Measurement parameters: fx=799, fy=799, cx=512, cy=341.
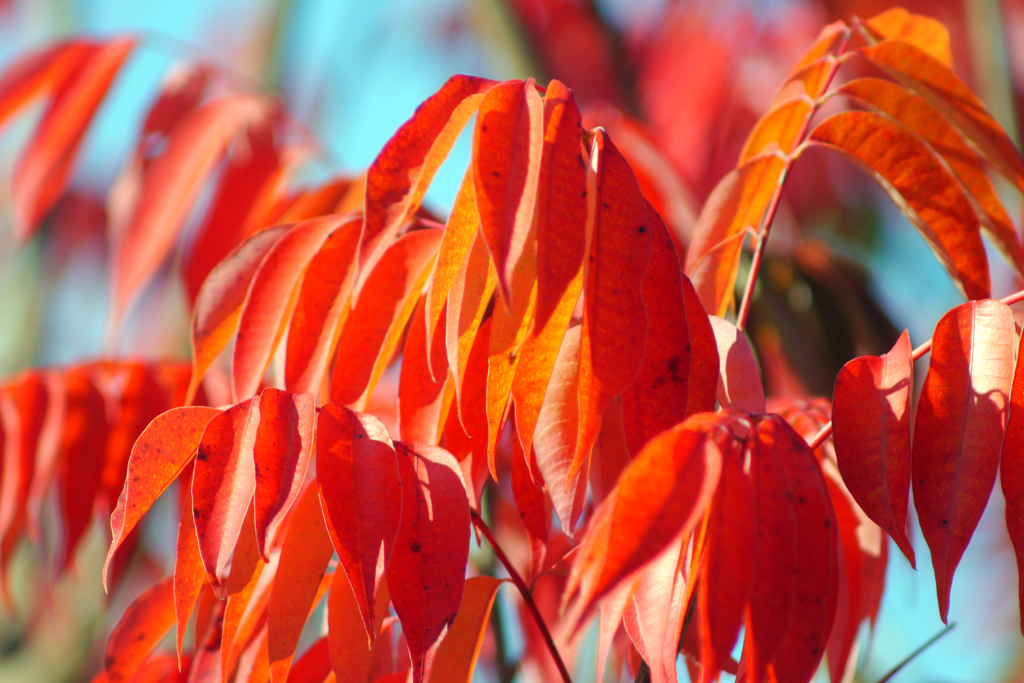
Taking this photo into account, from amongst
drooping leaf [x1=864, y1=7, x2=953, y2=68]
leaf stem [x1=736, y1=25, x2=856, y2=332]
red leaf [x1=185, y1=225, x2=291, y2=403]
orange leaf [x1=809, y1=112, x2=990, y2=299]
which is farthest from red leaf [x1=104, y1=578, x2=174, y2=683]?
drooping leaf [x1=864, y1=7, x2=953, y2=68]

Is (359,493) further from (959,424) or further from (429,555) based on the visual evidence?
(959,424)

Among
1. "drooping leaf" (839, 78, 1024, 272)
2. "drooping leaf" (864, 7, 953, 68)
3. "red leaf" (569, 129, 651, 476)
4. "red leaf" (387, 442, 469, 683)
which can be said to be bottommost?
"red leaf" (387, 442, 469, 683)

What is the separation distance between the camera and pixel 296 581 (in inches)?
20.7

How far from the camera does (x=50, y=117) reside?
1.06 metres

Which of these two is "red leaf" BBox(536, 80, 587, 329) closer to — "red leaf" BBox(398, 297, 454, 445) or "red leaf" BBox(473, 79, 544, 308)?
"red leaf" BBox(473, 79, 544, 308)

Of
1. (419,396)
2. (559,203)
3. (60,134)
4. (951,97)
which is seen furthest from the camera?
(60,134)

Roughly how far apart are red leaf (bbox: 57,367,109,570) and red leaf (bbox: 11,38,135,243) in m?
0.20

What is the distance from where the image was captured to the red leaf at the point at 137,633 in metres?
0.64

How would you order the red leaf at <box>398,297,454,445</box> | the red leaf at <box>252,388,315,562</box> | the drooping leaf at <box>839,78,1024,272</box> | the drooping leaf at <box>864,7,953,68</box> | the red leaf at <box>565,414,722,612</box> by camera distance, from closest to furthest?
the red leaf at <box>565,414,722,612</box> → the red leaf at <box>252,388,315,562</box> → the red leaf at <box>398,297,454,445</box> → the drooping leaf at <box>839,78,1024,272</box> → the drooping leaf at <box>864,7,953,68</box>

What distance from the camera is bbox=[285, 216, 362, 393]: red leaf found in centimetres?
58

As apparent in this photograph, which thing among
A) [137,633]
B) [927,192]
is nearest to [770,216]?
[927,192]

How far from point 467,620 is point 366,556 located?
6.8 inches

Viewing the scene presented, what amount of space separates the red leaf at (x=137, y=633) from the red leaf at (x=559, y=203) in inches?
17.0

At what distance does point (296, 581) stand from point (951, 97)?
0.64m
